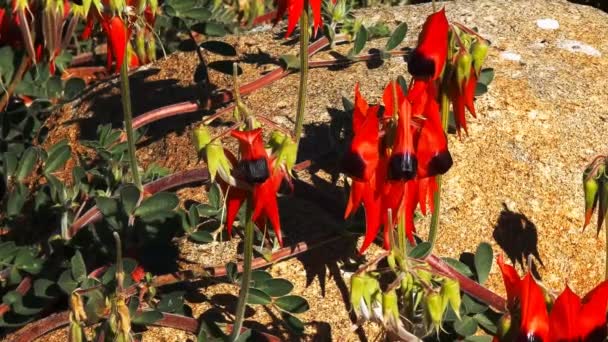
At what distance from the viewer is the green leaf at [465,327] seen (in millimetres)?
1933

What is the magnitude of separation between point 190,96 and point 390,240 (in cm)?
134

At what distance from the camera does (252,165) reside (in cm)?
155

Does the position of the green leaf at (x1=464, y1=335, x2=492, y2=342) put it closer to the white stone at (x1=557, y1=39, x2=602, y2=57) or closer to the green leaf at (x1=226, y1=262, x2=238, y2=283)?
the green leaf at (x1=226, y1=262, x2=238, y2=283)

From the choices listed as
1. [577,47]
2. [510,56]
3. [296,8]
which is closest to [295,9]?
[296,8]

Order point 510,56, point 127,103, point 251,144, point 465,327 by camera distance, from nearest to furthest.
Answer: point 251,144 < point 465,327 < point 127,103 < point 510,56

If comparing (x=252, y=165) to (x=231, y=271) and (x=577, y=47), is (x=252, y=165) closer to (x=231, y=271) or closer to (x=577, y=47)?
(x=231, y=271)

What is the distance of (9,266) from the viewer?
2205mm

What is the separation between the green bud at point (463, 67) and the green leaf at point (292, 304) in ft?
1.58

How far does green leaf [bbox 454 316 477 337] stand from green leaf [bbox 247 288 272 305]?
1.09 feet

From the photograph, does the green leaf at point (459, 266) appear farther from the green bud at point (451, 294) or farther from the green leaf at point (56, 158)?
the green leaf at point (56, 158)

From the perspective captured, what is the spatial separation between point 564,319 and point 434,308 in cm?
18

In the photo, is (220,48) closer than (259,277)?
No

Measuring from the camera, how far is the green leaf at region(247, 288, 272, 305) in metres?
1.96

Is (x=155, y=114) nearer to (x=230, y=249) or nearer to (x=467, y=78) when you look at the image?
(x=230, y=249)
